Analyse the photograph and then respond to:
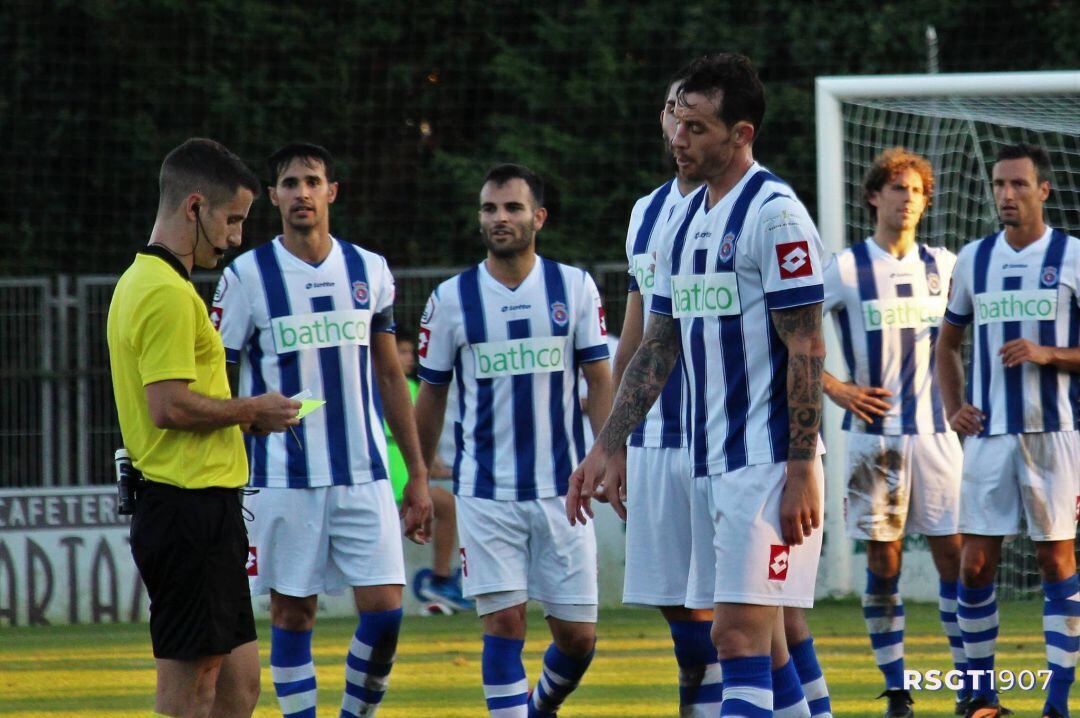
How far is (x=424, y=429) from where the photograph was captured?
22.9 feet

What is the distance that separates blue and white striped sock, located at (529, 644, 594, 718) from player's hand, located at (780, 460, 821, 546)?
1.95 metres

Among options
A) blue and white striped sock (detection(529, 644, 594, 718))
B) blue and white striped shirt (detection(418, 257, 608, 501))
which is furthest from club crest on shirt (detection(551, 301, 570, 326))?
blue and white striped sock (detection(529, 644, 594, 718))

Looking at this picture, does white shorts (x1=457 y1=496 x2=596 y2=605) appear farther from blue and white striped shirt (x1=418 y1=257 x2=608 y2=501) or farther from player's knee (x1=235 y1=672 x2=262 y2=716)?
player's knee (x1=235 y1=672 x2=262 y2=716)

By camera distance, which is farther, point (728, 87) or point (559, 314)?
point (559, 314)

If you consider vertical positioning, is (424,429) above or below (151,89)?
below

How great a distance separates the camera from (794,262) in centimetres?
479

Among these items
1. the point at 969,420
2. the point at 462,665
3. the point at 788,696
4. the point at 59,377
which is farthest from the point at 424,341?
the point at 59,377

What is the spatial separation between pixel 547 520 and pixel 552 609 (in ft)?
1.14

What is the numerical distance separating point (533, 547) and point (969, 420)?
2.23m

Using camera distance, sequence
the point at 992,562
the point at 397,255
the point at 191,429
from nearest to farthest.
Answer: the point at 191,429 < the point at 992,562 < the point at 397,255

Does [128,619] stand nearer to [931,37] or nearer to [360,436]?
[360,436]

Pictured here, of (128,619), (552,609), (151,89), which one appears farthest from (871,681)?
(151,89)

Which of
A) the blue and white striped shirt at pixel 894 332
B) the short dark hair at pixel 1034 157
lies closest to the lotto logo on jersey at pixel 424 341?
the blue and white striped shirt at pixel 894 332

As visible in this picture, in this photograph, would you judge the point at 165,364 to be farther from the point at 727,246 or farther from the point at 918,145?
the point at 918,145
